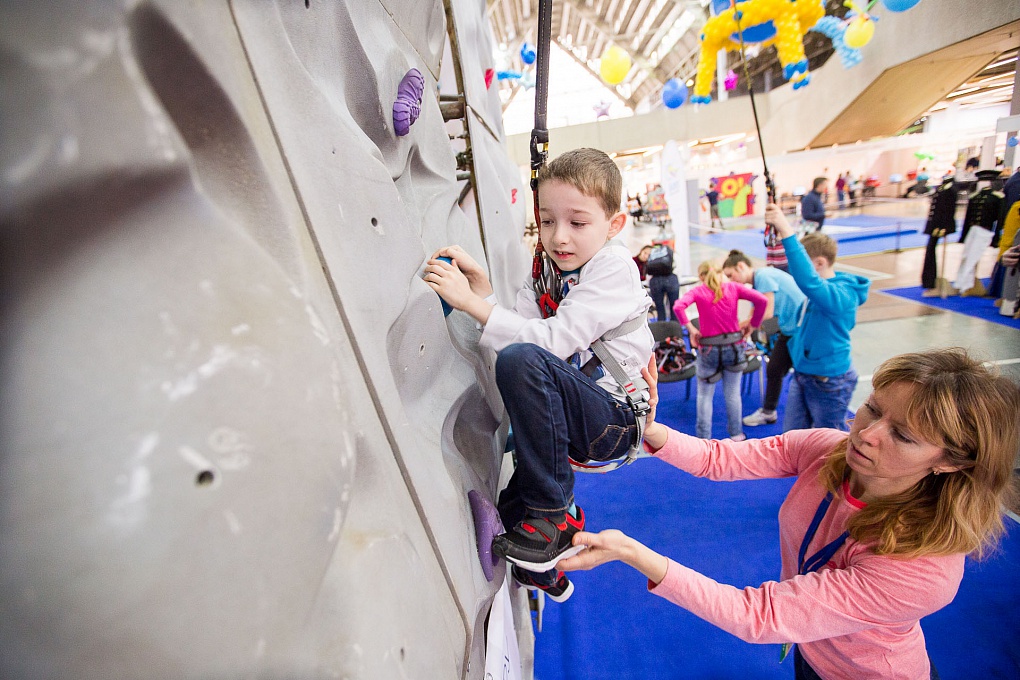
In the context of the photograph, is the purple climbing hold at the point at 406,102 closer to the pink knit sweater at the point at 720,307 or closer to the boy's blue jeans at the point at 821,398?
the boy's blue jeans at the point at 821,398

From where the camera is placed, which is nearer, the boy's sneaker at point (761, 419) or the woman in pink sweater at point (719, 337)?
the woman in pink sweater at point (719, 337)

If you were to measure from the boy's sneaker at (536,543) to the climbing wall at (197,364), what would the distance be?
0.29 meters

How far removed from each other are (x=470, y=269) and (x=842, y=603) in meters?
1.11

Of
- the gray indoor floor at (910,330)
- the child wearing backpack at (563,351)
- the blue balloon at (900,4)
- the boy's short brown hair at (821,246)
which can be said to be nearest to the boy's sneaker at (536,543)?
the child wearing backpack at (563,351)

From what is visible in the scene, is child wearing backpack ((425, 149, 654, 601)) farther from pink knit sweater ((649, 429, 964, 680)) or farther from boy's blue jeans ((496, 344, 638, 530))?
pink knit sweater ((649, 429, 964, 680))

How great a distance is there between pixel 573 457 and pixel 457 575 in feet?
1.65

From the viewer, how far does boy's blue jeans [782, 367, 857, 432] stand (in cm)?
269

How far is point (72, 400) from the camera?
347 millimetres

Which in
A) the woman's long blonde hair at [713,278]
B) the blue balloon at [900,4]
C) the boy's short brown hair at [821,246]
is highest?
the blue balloon at [900,4]

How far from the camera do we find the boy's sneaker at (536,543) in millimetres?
984

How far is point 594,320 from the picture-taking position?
1.07 metres

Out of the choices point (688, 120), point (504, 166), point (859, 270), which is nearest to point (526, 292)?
point (504, 166)

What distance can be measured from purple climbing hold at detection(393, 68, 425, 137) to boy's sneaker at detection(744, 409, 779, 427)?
12.4ft

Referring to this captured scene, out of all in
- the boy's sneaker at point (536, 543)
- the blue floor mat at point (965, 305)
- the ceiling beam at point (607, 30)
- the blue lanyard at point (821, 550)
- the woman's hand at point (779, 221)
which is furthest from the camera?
the ceiling beam at point (607, 30)
